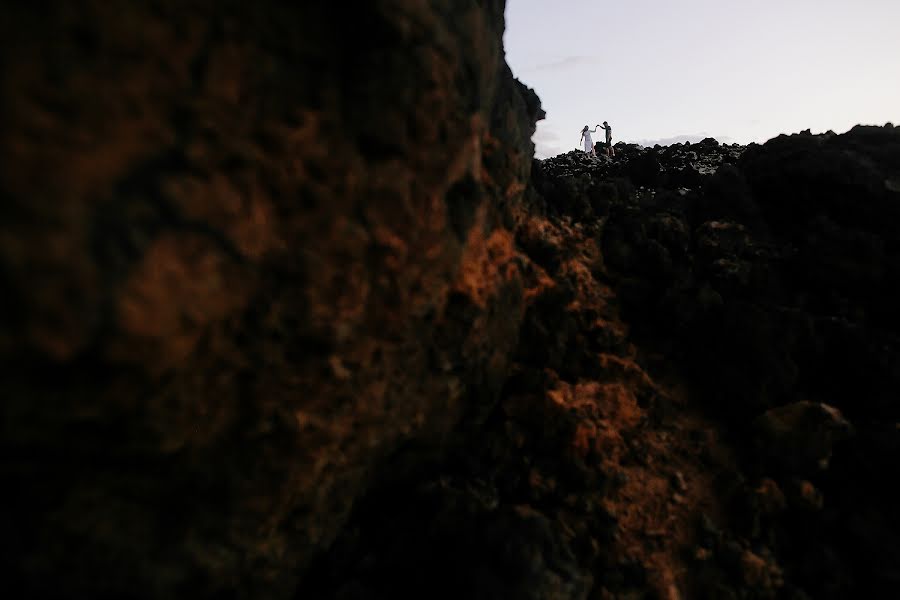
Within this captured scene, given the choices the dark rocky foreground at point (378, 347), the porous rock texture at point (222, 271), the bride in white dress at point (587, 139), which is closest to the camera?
the porous rock texture at point (222, 271)

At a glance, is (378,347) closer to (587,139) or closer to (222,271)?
(222,271)

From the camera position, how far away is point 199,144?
2709 mm

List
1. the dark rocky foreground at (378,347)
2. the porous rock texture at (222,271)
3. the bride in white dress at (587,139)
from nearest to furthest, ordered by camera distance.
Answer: the porous rock texture at (222,271), the dark rocky foreground at (378,347), the bride in white dress at (587,139)

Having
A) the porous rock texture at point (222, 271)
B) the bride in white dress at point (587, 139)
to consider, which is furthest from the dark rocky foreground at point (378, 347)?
the bride in white dress at point (587, 139)

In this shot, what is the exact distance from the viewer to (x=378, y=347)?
12.7 ft

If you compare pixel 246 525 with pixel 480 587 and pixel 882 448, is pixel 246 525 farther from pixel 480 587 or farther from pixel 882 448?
pixel 882 448

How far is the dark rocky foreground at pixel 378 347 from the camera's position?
2348mm

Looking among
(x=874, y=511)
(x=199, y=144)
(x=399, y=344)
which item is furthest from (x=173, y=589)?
(x=874, y=511)

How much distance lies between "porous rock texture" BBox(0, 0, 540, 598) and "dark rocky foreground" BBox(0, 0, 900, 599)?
2cm

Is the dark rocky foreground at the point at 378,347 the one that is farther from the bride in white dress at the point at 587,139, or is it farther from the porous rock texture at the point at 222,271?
the bride in white dress at the point at 587,139

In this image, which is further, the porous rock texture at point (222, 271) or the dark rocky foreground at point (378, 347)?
the dark rocky foreground at point (378, 347)

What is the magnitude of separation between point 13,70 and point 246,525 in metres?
2.94

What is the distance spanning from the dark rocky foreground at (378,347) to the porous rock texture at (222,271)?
0.02 m

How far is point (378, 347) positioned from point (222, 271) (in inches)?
54.7
